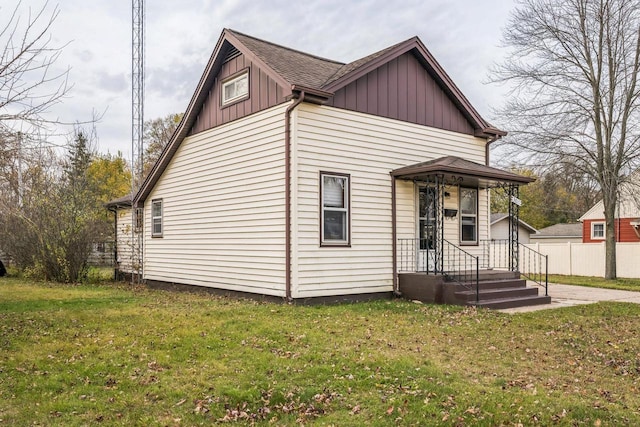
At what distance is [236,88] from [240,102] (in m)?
0.56

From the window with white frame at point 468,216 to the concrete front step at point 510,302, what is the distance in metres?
2.24

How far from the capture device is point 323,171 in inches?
425

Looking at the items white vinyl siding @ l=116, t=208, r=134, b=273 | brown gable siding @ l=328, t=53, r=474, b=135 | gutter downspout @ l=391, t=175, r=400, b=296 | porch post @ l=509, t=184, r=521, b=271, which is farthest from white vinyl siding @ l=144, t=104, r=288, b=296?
porch post @ l=509, t=184, r=521, b=271

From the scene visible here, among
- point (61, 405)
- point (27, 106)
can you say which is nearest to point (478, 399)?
point (61, 405)

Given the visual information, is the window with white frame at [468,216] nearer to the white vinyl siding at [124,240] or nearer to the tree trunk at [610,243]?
the tree trunk at [610,243]

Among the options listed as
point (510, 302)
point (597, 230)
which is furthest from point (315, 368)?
point (597, 230)

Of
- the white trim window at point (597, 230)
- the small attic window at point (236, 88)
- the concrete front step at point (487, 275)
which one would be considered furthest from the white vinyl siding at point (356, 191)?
the white trim window at point (597, 230)

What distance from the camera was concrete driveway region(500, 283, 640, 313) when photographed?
1108cm

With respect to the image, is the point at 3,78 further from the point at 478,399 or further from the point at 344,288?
the point at 344,288

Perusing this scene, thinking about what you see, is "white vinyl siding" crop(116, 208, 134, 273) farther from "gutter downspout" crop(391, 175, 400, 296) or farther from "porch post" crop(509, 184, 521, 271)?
"porch post" crop(509, 184, 521, 271)

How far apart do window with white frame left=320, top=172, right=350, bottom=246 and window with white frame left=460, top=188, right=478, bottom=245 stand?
3.63 metres

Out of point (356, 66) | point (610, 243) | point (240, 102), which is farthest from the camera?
point (610, 243)

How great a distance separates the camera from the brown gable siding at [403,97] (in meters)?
11.5

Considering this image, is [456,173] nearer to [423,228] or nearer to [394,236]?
[423,228]
